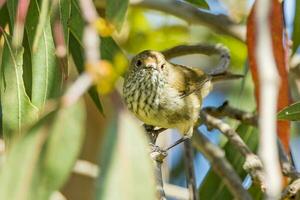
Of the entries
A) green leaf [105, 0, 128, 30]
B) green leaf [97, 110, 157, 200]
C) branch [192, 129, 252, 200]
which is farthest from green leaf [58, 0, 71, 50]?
branch [192, 129, 252, 200]

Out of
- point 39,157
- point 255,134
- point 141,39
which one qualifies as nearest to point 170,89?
point 255,134

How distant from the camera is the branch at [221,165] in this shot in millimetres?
3416

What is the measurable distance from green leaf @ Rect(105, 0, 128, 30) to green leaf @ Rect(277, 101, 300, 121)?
771 mm

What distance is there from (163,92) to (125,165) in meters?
2.24

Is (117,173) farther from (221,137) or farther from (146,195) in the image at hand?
(221,137)

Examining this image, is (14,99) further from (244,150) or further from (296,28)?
(296,28)

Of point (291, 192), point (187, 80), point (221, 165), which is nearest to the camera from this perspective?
point (291, 192)

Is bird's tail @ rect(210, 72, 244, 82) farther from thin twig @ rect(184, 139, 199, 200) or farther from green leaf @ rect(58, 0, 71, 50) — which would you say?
green leaf @ rect(58, 0, 71, 50)

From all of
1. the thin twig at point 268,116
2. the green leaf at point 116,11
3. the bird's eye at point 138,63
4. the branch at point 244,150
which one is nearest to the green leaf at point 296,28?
the branch at point 244,150

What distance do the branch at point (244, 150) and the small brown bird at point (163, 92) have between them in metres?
0.08

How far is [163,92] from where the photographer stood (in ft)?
13.0

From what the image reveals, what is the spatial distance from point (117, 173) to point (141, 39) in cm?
308

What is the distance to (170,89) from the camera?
13.1ft

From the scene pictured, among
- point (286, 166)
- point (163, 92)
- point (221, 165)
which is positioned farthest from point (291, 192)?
point (163, 92)
